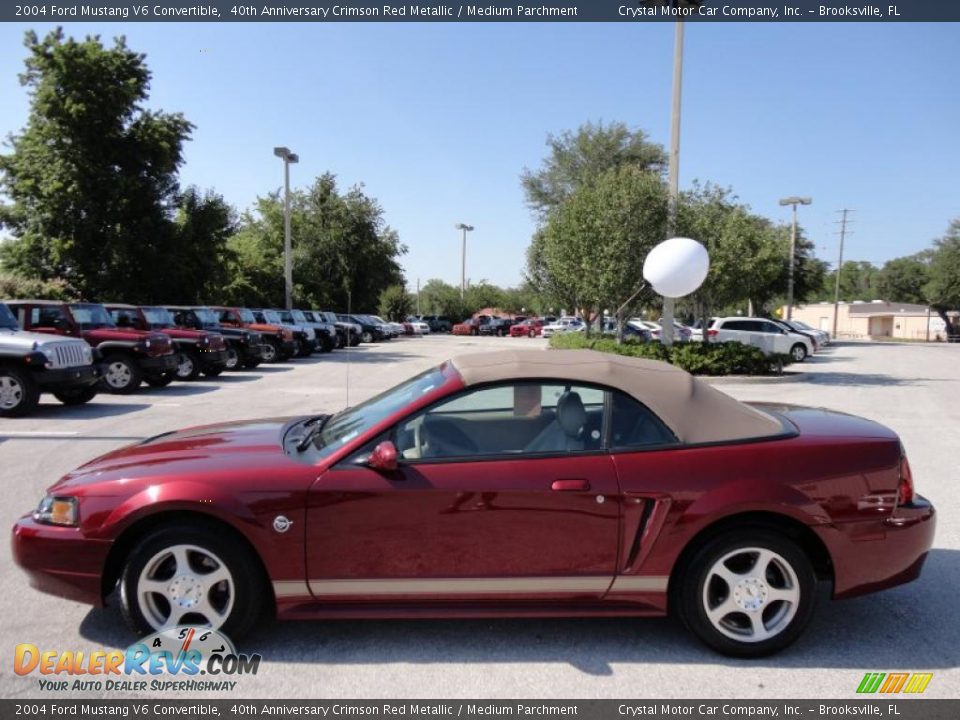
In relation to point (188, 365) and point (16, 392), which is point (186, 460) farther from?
point (188, 365)

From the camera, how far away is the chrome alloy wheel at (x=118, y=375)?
13.5 metres

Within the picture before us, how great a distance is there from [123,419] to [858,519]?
10.0 meters

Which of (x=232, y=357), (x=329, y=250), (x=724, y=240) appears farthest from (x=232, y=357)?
(x=329, y=250)

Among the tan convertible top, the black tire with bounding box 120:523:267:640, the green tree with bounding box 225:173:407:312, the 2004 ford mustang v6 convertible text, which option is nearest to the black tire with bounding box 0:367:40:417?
the 2004 ford mustang v6 convertible text

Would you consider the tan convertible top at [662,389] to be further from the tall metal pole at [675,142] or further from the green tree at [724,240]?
the green tree at [724,240]

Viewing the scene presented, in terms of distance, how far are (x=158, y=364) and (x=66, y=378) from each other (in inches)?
122

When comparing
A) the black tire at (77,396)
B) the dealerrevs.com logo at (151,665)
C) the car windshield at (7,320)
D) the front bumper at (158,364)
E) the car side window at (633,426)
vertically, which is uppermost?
the car windshield at (7,320)

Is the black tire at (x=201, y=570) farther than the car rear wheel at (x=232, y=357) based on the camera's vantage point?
No

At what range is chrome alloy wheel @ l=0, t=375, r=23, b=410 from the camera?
10359mm

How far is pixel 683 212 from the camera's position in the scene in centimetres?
2009

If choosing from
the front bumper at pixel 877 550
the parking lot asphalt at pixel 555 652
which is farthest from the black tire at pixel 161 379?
the front bumper at pixel 877 550

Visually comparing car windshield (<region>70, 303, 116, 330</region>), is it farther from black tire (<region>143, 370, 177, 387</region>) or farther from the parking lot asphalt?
the parking lot asphalt

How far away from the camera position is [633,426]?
11.5ft

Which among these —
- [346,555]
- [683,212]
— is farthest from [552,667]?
[683,212]
